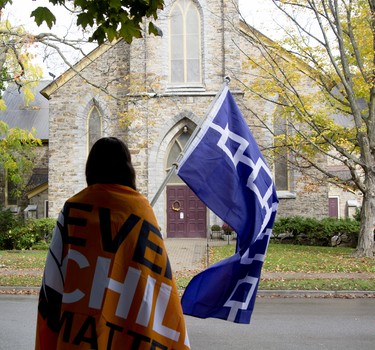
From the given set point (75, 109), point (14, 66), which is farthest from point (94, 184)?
point (75, 109)

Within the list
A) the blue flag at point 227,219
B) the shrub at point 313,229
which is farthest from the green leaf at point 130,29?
the shrub at point 313,229

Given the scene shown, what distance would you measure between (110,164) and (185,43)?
919 inches

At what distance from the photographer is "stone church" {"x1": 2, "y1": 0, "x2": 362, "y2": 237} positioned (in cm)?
2525

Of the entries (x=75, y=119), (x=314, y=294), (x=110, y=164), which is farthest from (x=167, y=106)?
(x=110, y=164)

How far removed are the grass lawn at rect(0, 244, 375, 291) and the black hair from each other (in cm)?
962

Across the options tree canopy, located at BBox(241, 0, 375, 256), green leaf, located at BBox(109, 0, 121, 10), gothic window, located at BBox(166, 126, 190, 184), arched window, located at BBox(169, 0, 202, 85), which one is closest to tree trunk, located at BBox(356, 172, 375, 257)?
tree canopy, located at BBox(241, 0, 375, 256)

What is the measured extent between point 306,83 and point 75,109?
11098 millimetres

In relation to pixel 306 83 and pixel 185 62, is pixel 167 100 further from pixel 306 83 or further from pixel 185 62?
pixel 306 83

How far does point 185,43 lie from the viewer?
2608 centimetres

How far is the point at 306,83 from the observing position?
85.7 feet

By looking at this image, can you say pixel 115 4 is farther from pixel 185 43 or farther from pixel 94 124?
pixel 94 124

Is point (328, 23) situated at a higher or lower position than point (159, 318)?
higher

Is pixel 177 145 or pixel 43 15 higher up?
pixel 177 145

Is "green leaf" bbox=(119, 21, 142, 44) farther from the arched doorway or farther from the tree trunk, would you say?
the arched doorway
